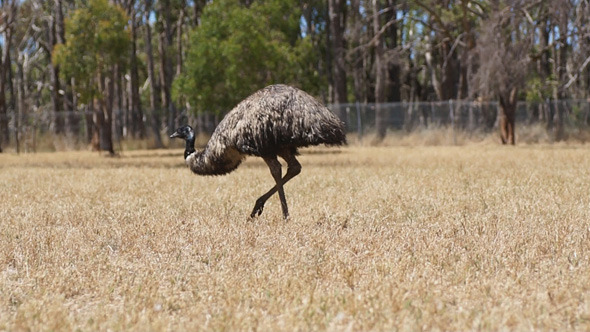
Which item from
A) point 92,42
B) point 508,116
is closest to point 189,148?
point 92,42

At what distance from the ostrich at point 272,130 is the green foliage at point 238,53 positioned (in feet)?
63.5

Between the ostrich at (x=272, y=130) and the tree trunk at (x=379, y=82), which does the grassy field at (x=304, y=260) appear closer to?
the ostrich at (x=272, y=130)

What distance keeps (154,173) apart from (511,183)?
768 cm

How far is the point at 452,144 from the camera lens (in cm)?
3147

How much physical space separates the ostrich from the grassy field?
721 millimetres

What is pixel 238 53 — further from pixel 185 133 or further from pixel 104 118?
pixel 185 133

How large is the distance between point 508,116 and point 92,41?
1601cm

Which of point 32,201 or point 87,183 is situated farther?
point 87,183

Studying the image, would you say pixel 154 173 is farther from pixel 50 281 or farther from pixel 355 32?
pixel 355 32

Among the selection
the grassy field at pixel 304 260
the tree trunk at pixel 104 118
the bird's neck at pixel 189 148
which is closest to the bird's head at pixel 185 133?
the bird's neck at pixel 189 148

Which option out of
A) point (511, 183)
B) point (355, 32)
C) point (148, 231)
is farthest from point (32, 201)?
point (355, 32)

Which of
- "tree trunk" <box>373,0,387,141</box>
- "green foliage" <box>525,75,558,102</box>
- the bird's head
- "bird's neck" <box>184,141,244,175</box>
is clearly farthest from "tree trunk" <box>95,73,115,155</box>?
"bird's neck" <box>184,141,244,175</box>

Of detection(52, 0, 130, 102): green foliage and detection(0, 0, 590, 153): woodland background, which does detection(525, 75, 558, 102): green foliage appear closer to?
detection(0, 0, 590, 153): woodland background

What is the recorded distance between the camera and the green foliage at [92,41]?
81.6 feet
